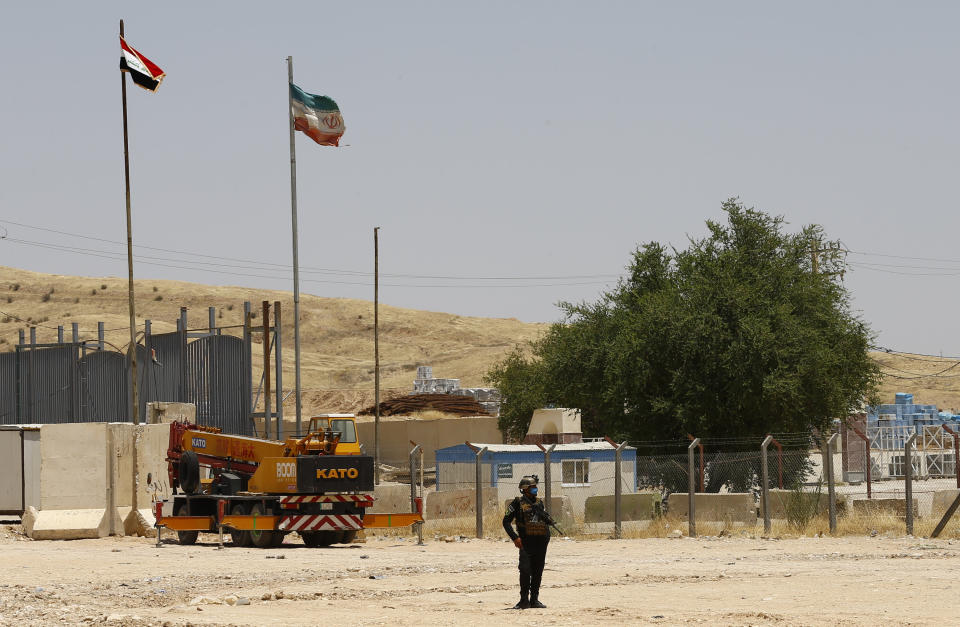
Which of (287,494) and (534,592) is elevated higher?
(287,494)

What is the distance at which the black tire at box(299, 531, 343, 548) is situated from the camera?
2698 cm

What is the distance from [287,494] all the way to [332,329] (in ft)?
356

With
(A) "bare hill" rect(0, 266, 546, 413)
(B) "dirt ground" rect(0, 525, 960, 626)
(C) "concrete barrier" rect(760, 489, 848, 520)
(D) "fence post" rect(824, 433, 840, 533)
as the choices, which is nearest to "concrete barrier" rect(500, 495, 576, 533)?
(B) "dirt ground" rect(0, 525, 960, 626)

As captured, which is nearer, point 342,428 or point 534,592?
point 534,592

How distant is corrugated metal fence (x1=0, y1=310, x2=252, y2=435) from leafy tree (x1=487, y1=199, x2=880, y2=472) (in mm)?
13344

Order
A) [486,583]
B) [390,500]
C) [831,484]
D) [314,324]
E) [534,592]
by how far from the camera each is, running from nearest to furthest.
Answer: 1. [534,592]
2. [486,583]
3. [831,484]
4. [390,500]
5. [314,324]

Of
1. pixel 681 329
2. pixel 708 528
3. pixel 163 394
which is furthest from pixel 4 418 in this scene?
pixel 708 528

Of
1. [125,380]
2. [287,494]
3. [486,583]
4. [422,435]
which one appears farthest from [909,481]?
[422,435]

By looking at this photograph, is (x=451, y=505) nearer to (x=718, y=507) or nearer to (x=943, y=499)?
(x=718, y=507)

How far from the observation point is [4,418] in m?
42.0

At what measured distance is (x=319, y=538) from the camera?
2722 cm

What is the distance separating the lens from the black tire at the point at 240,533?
26.3m

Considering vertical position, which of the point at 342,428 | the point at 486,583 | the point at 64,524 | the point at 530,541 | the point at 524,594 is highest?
the point at 342,428

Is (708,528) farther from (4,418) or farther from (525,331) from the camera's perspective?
(525,331)
